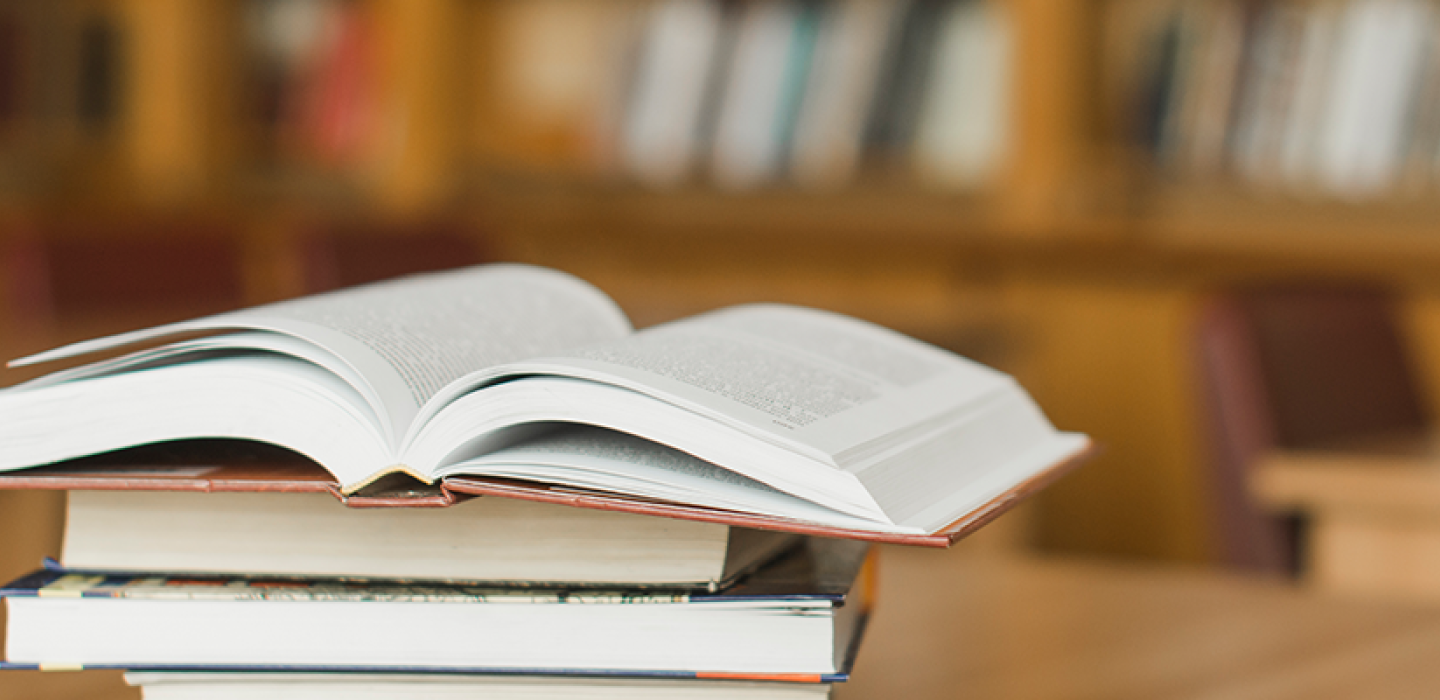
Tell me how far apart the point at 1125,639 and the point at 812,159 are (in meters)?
1.85

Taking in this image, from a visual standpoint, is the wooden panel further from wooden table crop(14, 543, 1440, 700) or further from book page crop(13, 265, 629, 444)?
book page crop(13, 265, 629, 444)

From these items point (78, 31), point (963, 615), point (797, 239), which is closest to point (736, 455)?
point (963, 615)

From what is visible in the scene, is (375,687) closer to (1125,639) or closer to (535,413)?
(535,413)

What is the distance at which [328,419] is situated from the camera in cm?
44

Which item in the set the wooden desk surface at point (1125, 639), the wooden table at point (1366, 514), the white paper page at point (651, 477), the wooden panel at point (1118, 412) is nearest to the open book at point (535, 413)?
the white paper page at point (651, 477)

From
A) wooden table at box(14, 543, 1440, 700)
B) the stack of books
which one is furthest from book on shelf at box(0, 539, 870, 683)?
wooden table at box(14, 543, 1440, 700)

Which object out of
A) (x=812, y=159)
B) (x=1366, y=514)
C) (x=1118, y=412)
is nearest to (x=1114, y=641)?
(x=1366, y=514)

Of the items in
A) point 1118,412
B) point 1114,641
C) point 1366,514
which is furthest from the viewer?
point 1118,412

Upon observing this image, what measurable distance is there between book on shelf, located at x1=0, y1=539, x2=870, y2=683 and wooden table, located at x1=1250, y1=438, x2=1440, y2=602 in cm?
92

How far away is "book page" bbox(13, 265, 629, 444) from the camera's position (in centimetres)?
45

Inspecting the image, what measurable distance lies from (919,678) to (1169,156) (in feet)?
6.12

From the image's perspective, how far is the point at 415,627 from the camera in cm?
47

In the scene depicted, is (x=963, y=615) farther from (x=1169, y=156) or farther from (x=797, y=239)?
(x=797, y=239)

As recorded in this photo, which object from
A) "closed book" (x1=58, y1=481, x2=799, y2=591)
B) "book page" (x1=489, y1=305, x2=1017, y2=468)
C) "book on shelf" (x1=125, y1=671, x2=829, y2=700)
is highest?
"book page" (x1=489, y1=305, x2=1017, y2=468)
